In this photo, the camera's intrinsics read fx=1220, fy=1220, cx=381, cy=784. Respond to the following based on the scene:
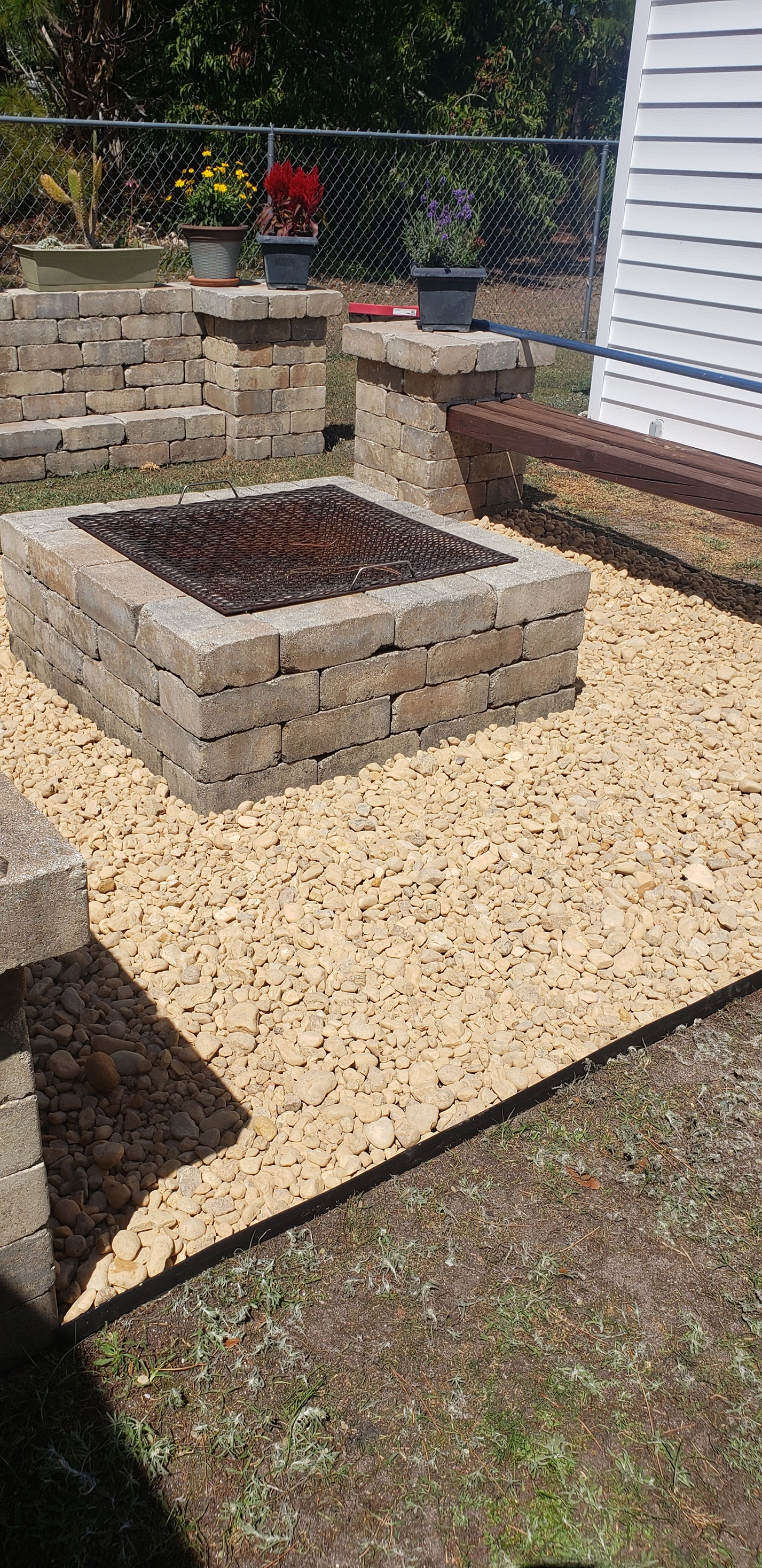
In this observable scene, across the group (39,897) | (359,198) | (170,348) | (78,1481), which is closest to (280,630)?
(39,897)

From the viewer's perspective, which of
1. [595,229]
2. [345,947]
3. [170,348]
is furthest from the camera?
[595,229]

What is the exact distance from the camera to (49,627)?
5.29 meters

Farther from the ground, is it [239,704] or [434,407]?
[434,407]

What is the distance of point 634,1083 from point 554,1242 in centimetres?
66

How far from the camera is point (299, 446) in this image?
9.14 m

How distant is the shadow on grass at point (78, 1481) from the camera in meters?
2.21

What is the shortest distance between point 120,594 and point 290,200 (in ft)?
16.3

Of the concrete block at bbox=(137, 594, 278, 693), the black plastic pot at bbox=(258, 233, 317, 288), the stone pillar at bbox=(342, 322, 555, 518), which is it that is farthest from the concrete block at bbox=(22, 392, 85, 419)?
the concrete block at bbox=(137, 594, 278, 693)

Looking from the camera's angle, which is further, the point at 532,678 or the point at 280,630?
the point at 532,678

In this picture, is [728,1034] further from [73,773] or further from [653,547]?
[653,547]

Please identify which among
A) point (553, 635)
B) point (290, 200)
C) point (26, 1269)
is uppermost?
point (290, 200)

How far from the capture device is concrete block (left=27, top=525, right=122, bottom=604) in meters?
4.91

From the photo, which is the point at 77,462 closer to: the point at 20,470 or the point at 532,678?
the point at 20,470

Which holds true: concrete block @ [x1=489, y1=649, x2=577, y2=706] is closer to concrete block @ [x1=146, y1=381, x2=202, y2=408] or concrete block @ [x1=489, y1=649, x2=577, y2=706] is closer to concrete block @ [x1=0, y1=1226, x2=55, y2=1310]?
concrete block @ [x1=0, y1=1226, x2=55, y2=1310]
